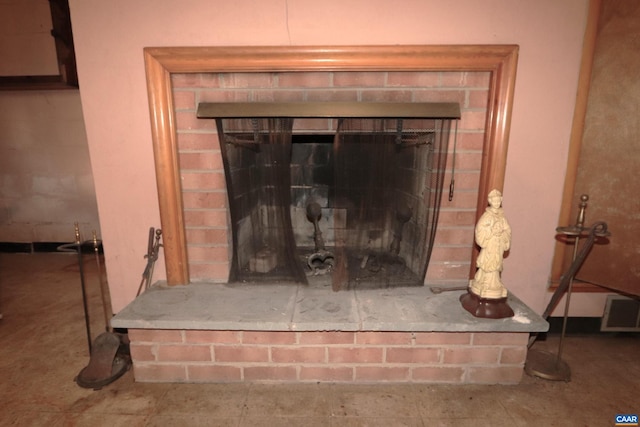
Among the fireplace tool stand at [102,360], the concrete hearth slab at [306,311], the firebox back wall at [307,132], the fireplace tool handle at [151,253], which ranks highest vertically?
the firebox back wall at [307,132]

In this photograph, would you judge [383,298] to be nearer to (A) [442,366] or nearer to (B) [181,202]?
(A) [442,366]

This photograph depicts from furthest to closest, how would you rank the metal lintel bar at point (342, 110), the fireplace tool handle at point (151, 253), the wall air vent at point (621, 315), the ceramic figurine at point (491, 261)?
the wall air vent at point (621, 315), the fireplace tool handle at point (151, 253), the metal lintel bar at point (342, 110), the ceramic figurine at point (491, 261)

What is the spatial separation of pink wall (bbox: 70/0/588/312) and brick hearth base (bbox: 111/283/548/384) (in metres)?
0.66

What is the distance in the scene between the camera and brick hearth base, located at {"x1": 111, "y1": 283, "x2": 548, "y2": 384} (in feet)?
5.52

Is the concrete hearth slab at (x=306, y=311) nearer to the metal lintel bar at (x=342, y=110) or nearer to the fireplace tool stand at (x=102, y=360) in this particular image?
the fireplace tool stand at (x=102, y=360)

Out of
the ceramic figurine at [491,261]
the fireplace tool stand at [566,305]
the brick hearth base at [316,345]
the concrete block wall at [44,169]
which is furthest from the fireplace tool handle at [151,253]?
the concrete block wall at [44,169]

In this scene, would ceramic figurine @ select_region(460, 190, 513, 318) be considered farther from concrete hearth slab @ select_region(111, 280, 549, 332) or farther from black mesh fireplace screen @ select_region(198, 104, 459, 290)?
black mesh fireplace screen @ select_region(198, 104, 459, 290)

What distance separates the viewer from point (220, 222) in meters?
1.98

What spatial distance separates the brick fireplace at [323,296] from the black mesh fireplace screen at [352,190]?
0.38ft

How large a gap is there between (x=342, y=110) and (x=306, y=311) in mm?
1062

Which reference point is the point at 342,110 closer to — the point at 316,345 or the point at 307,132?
the point at 307,132

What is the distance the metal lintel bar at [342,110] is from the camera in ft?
5.69

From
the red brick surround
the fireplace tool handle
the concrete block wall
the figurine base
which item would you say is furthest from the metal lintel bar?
the concrete block wall

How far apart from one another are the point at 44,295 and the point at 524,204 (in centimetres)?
378
